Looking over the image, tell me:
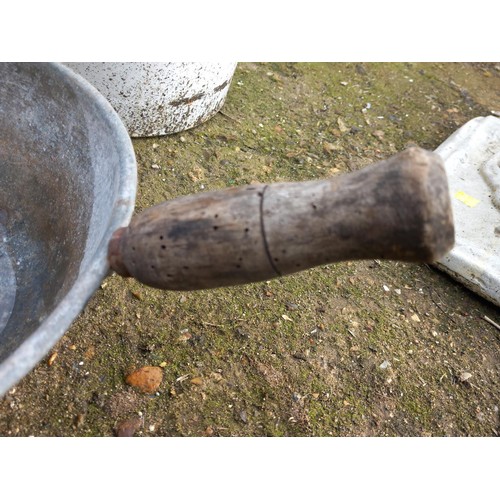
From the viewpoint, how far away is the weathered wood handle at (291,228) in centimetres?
115

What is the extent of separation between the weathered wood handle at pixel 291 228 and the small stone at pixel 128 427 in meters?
0.85

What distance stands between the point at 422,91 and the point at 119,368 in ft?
8.30

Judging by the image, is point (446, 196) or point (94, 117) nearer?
point (446, 196)

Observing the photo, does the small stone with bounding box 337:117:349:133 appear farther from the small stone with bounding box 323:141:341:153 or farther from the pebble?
the pebble

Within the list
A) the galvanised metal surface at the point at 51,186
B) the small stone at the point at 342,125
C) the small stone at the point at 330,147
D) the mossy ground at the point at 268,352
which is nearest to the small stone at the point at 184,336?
the mossy ground at the point at 268,352

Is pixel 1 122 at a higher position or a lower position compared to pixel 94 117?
lower

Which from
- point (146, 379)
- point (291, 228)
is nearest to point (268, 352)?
point (146, 379)

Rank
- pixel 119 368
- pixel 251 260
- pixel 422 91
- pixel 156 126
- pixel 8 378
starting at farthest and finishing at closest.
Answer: pixel 422 91 < pixel 156 126 < pixel 119 368 < pixel 251 260 < pixel 8 378

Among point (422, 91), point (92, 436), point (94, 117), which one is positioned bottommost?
point (92, 436)

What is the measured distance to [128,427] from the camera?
2051mm

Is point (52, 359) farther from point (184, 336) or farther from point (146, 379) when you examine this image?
point (184, 336)

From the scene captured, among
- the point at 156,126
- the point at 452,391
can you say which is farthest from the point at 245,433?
the point at 156,126

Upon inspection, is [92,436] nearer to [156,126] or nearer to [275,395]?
[275,395]

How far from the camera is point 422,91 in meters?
3.78
